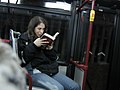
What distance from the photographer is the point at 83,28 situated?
3.06 meters

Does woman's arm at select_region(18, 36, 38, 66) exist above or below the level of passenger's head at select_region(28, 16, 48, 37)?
below

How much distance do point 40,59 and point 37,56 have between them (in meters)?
0.05

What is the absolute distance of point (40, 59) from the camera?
7.20ft

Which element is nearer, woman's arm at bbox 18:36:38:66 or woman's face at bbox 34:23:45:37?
woman's arm at bbox 18:36:38:66

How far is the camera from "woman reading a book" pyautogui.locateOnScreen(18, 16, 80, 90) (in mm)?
2004

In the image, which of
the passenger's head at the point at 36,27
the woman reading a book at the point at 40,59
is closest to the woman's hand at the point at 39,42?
the woman reading a book at the point at 40,59

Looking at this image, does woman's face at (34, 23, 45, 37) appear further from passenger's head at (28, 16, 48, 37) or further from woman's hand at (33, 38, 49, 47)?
woman's hand at (33, 38, 49, 47)

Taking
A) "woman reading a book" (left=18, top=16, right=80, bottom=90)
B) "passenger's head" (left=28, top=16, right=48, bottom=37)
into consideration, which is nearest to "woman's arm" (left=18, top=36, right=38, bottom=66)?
"woman reading a book" (left=18, top=16, right=80, bottom=90)

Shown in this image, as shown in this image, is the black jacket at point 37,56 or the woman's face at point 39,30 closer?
the black jacket at point 37,56

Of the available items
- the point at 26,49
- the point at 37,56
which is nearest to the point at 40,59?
the point at 37,56

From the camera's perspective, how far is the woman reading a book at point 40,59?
200 centimetres

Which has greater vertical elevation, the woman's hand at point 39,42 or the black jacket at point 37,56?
the woman's hand at point 39,42

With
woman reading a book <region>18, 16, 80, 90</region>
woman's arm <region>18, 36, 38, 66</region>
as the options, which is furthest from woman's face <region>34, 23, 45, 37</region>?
woman's arm <region>18, 36, 38, 66</region>

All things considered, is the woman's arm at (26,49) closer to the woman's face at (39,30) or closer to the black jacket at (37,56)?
the black jacket at (37,56)
